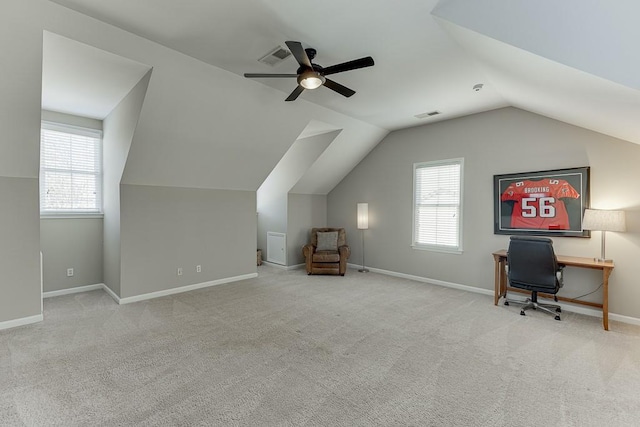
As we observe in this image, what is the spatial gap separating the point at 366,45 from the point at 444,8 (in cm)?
79

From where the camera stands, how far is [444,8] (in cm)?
228

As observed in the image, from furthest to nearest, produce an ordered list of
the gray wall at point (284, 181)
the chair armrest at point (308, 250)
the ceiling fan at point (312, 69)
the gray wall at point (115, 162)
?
the chair armrest at point (308, 250), the gray wall at point (284, 181), the gray wall at point (115, 162), the ceiling fan at point (312, 69)

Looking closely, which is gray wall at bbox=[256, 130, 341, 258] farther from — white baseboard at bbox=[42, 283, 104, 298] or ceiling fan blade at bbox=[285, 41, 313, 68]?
white baseboard at bbox=[42, 283, 104, 298]

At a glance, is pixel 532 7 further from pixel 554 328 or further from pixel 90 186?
pixel 90 186

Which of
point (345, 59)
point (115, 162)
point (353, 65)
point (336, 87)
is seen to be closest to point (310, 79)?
point (336, 87)

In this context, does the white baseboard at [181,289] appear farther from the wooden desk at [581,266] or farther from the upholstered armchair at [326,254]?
the wooden desk at [581,266]

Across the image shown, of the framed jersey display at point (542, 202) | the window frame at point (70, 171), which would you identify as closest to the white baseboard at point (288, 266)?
the window frame at point (70, 171)

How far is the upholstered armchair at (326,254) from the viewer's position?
5.86 meters

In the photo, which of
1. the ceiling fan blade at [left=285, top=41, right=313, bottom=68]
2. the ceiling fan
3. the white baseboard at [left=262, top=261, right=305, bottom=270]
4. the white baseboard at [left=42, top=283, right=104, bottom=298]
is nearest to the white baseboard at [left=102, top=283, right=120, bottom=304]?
the white baseboard at [left=42, top=283, right=104, bottom=298]

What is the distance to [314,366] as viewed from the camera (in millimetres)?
2551

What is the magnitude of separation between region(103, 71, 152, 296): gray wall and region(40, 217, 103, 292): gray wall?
209mm

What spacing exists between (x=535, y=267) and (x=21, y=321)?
6.10 meters

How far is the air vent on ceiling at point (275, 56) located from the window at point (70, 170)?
11.5ft

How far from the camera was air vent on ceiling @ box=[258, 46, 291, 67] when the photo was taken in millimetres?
2980
